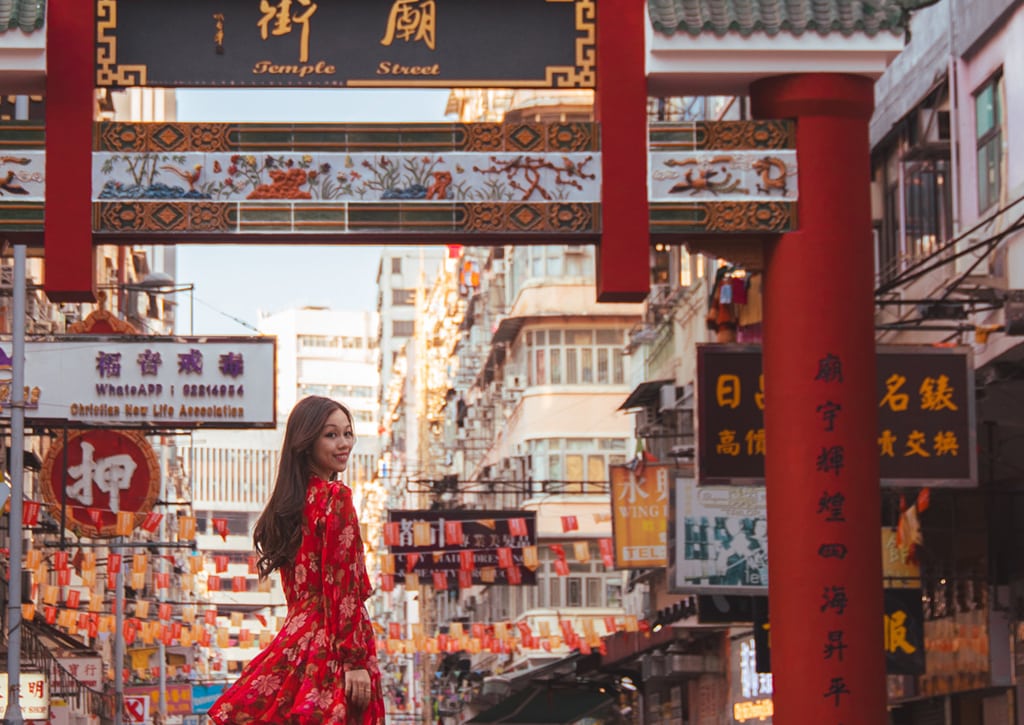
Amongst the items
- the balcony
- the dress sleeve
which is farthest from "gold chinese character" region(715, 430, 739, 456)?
the dress sleeve

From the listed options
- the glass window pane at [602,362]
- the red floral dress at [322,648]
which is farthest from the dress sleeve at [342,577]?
the glass window pane at [602,362]

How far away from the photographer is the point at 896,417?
1814 centimetres

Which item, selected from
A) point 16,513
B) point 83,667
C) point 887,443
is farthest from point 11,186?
point 83,667

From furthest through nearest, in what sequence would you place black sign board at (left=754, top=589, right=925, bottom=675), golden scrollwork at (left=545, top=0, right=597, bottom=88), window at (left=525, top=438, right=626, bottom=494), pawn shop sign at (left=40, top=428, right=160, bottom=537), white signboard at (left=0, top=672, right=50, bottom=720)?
window at (left=525, top=438, right=626, bottom=494), white signboard at (left=0, top=672, right=50, bottom=720), pawn shop sign at (left=40, top=428, right=160, bottom=537), black sign board at (left=754, top=589, right=925, bottom=675), golden scrollwork at (left=545, top=0, right=597, bottom=88)

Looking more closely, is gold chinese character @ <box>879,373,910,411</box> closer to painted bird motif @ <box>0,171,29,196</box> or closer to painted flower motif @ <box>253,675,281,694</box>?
painted bird motif @ <box>0,171,29,196</box>

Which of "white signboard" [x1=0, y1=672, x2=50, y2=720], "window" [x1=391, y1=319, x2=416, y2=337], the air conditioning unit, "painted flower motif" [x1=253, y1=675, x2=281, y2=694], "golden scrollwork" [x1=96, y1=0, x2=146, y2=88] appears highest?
"window" [x1=391, y1=319, x2=416, y2=337]

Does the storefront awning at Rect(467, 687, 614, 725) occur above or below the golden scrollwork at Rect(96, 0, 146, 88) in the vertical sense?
below

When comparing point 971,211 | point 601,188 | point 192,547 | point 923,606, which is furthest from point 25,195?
point 192,547

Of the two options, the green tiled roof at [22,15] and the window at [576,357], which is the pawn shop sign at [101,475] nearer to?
the green tiled roof at [22,15]

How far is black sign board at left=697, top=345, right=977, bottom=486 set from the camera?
59.2ft

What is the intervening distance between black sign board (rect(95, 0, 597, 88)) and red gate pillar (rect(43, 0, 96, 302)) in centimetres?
16

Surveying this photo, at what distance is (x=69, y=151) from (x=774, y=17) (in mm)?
5336

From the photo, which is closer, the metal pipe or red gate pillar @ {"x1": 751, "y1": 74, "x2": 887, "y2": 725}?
red gate pillar @ {"x1": 751, "y1": 74, "x2": 887, "y2": 725}

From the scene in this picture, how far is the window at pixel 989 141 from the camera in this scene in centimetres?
1945
